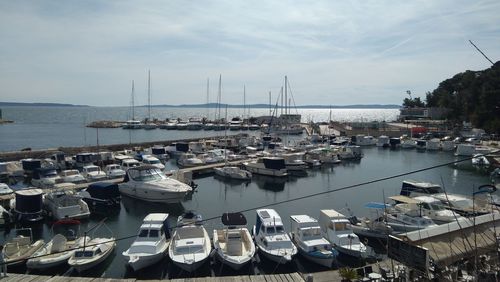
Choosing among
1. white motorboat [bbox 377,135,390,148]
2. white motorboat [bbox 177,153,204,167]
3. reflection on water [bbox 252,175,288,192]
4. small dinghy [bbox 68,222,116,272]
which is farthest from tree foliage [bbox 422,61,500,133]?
small dinghy [bbox 68,222,116,272]

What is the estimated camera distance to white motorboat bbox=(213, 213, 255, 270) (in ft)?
58.3

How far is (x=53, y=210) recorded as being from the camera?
2716 centimetres

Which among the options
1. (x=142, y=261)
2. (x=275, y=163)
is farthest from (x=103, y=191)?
(x=275, y=163)

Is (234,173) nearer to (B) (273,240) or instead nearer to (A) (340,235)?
(A) (340,235)

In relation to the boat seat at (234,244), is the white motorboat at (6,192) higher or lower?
lower

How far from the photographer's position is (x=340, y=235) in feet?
67.0

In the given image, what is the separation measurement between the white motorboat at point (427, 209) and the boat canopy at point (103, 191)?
21.0m

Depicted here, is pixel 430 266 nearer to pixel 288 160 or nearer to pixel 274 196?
pixel 274 196

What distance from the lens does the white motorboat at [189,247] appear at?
1732cm

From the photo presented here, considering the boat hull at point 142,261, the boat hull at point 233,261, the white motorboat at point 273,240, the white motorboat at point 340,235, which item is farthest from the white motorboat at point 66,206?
→ the white motorboat at point 340,235

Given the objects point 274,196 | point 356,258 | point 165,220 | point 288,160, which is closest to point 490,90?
point 288,160

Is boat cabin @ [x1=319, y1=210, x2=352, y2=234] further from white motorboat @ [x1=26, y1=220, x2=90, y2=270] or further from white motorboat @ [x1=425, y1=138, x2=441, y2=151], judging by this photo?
white motorboat @ [x1=425, y1=138, x2=441, y2=151]

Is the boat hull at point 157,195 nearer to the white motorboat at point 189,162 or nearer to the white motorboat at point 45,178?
the white motorboat at point 45,178

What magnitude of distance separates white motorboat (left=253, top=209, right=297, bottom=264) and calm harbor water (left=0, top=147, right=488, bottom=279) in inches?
24.8
